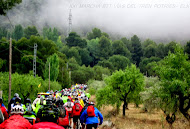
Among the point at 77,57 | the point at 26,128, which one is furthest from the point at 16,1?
the point at 77,57

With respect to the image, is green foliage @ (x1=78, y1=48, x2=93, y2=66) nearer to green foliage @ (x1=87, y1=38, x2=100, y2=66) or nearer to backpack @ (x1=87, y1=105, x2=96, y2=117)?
green foliage @ (x1=87, y1=38, x2=100, y2=66)

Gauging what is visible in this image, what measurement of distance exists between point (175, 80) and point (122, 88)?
10156 millimetres

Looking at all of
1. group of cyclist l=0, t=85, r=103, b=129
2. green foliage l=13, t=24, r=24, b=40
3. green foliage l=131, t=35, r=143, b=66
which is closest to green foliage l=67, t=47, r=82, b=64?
green foliage l=131, t=35, r=143, b=66

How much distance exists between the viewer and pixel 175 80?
18.6 meters

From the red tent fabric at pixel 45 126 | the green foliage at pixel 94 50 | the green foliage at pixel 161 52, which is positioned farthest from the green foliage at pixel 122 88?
the green foliage at pixel 94 50

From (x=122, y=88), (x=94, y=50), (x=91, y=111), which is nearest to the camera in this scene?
(x=91, y=111)

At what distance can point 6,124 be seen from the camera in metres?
5.40

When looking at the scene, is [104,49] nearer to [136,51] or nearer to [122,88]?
[136,51]

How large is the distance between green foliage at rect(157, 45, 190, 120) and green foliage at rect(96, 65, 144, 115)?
8.11m

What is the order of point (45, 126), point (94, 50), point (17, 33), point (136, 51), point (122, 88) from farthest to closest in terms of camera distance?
1. point (136, 51)
2. point (17, 33)
3. point (94, 50)
4. point (122, 88)
5. point (45, 126)

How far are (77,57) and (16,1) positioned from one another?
310ft

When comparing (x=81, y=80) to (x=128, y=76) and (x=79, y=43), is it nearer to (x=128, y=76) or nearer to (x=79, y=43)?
(x=79, y=43)

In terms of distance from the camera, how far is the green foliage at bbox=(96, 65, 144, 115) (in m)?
28.3

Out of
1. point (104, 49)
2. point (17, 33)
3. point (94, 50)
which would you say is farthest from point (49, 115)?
point (17, 33)
